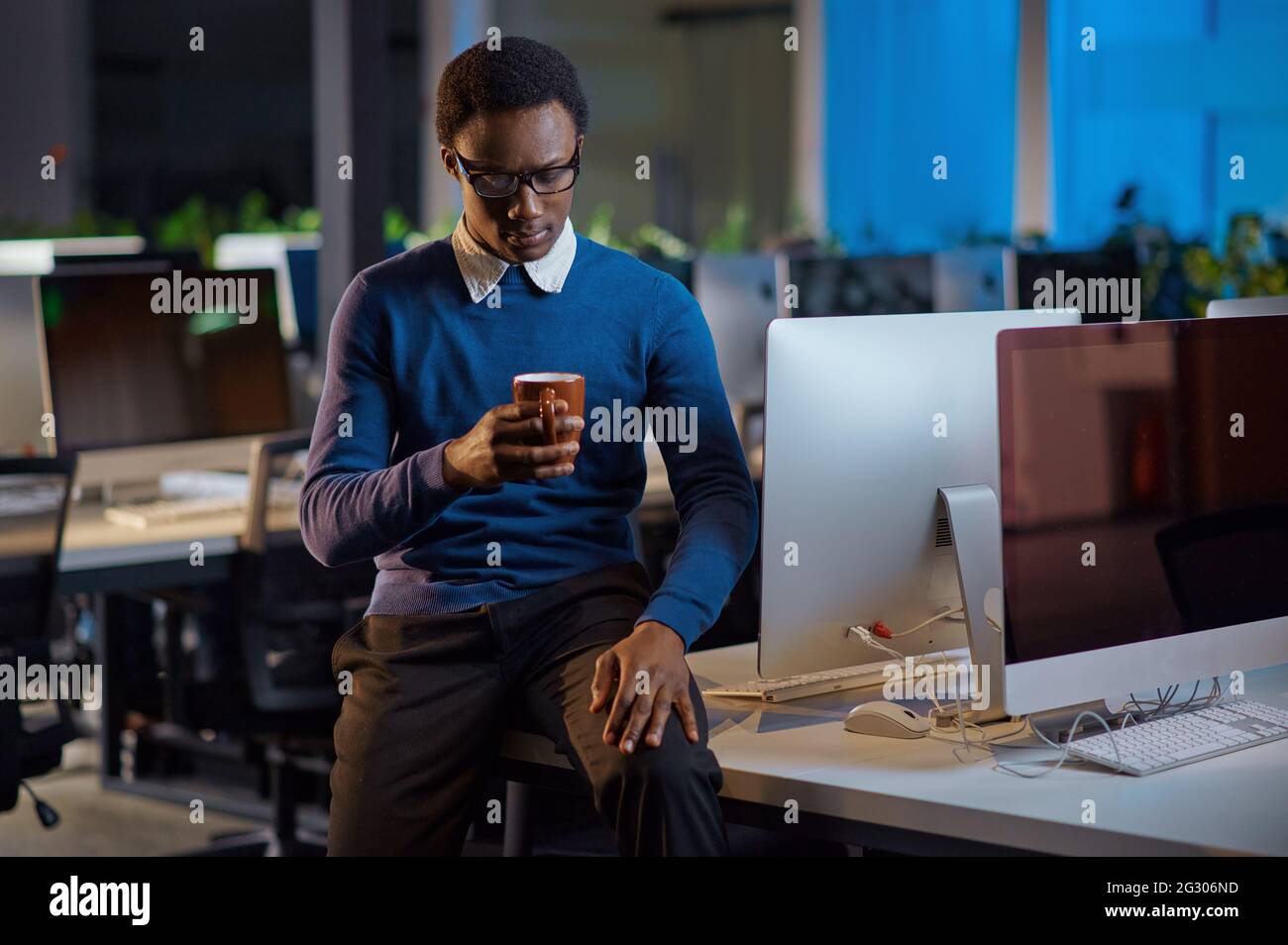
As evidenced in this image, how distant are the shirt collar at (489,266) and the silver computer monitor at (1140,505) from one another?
23.9 inches

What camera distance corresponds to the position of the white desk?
1.45m

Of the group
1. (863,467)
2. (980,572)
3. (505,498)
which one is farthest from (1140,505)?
(505,498)

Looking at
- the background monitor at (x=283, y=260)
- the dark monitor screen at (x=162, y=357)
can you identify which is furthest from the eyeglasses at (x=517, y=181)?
the background monitor at (x=283, y=260)

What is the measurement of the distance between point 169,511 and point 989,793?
94.4 inches

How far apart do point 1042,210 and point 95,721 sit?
5.42 m

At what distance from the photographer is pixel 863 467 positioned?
181 centimetres

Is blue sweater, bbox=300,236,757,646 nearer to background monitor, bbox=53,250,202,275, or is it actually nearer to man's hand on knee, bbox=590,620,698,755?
man's hand on knee, bbox=590,620,698,755

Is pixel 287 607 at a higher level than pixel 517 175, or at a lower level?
lower

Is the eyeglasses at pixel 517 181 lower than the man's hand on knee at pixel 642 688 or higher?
higher

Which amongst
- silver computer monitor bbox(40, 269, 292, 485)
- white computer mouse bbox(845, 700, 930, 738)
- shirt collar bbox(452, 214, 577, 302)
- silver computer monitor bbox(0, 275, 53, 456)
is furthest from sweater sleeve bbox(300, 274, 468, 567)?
silver computer monitor bbox(0, 275, 53, 456)

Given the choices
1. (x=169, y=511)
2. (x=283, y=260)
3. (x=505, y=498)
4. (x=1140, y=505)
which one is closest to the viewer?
(x=1140, y=505)

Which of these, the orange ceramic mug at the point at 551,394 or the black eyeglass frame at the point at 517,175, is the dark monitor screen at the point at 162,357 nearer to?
the black eyeglass frame at the point at 517,175

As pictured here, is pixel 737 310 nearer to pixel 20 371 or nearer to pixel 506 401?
pixel 20 371

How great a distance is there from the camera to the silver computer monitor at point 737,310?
4.72 meters
